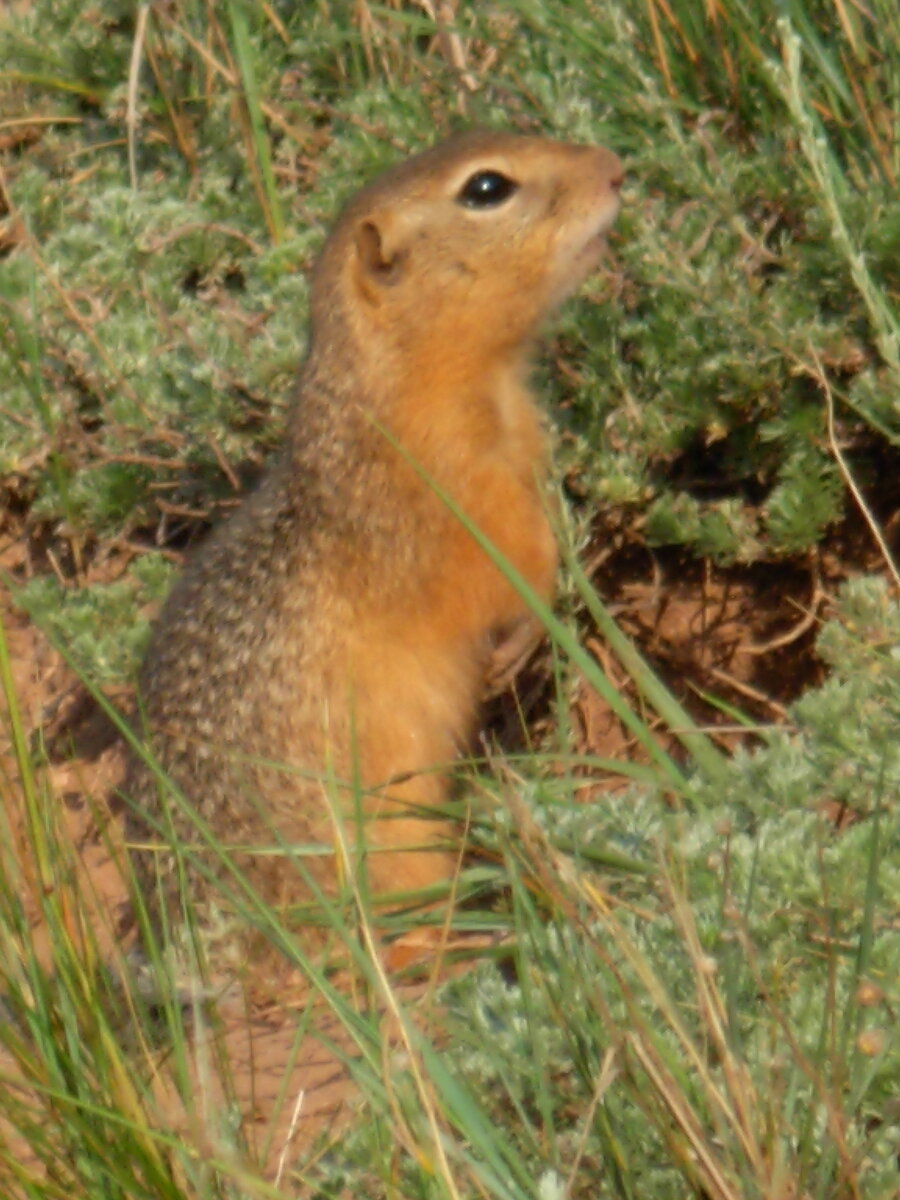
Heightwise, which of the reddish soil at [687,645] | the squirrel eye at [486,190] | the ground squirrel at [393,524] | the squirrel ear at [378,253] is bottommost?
the reddish soil at [687,645]

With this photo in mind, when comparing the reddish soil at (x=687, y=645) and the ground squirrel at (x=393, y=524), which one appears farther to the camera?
the reddish soil at (x=687, y=645)

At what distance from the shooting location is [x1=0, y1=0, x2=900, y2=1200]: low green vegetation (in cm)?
201

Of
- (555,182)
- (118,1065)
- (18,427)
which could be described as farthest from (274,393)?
(118,1065)

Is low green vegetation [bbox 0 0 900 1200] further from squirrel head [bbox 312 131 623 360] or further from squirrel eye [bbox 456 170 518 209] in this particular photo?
squirrel eye [bbox 456 170 518 209]

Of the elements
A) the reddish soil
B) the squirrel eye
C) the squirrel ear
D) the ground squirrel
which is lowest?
the reddish soil

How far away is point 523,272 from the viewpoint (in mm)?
3771

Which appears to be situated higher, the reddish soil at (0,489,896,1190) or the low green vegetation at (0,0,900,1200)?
the low green vegetation at (0,0,900,1200)

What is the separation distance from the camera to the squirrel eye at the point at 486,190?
3.74 metres

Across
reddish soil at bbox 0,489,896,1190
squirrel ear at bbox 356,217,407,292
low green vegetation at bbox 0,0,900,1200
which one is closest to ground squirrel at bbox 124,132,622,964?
squirrel ear at bbox 356,217,407,292

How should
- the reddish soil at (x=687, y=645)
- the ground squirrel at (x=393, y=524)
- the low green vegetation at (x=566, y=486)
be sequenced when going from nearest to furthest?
the low green vegetation at (x=566, y=486)
the ground squirrel at (x=393, y=524)
the reddish soil at (x=687, y=645)

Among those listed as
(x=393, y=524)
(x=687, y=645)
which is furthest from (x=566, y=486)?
(x=393, y=524)

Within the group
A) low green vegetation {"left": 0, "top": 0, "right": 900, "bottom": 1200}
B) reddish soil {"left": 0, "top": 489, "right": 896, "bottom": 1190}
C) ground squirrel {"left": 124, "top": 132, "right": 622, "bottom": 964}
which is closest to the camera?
low green vegetation {"left": 0, "top": 0, "right": 900, "bottom": 1200}

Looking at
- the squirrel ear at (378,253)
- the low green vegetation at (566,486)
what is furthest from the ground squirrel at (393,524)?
the low green vegetation at (566,486)

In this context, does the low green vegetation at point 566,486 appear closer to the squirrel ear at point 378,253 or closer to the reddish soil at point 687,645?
the reddish soil at point 687,645
